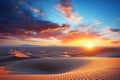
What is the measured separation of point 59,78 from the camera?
10.7m

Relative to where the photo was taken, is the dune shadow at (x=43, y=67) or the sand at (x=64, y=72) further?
the dune shadow at (x=43, y=67)

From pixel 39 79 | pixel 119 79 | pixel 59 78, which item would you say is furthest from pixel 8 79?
pixel 119 79

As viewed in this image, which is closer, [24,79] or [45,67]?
[24,79]

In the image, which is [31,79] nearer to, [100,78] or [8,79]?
[8,79]

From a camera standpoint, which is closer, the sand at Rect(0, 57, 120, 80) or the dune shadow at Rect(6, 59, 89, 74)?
the sand at Rect(0, 57, 120, 80)

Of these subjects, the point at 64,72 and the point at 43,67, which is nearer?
the point at 64,72

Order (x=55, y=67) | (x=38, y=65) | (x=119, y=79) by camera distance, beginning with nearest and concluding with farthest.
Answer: (x=119, y=79)
(x=55, y=67)
(x=38, y=65)

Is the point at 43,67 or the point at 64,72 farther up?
the point at 43,67

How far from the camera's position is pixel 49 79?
10.4 metres

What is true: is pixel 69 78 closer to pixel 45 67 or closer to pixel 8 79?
pixel 8 79

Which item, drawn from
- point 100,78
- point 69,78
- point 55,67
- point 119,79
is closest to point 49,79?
point 69,78

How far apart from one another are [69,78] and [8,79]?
4.25 metres

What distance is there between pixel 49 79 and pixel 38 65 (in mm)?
11122

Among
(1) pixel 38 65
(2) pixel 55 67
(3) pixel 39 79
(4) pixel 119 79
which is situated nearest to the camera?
(4) pixel 119 79
